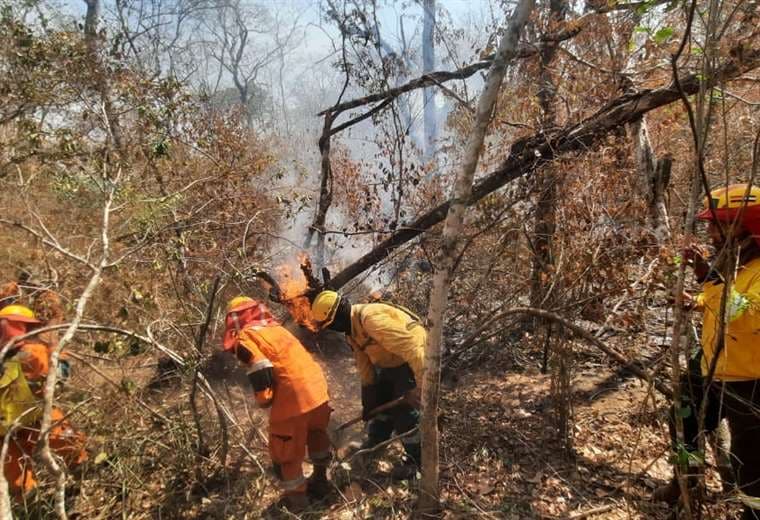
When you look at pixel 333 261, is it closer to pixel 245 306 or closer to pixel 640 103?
pixel 245 306

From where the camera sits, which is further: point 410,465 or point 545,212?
point 545,212

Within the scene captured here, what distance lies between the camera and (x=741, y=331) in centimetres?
220

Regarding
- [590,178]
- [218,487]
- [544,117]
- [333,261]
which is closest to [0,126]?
[333,261]

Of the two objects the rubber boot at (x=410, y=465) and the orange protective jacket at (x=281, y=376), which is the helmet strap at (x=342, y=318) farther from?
the rubber boot at (x=410, y=465)

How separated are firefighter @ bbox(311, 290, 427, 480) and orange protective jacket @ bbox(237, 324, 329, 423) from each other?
400mm

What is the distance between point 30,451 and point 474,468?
3.56m

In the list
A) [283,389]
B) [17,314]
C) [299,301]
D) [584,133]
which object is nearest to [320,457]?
[283,389]

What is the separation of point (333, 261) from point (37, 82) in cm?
573

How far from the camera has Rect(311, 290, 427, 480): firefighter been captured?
136 inches

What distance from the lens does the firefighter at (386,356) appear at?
11.4 ft

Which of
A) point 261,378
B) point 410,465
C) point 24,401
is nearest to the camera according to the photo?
point 24,401

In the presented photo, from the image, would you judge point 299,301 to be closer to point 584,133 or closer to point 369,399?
point 369,399

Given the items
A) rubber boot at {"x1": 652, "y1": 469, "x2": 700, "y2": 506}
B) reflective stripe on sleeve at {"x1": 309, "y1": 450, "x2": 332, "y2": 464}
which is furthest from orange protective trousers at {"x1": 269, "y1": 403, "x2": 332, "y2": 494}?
rubber boot at {"x1": 652, "y1": 469, "x2": 700, "y2": 506}

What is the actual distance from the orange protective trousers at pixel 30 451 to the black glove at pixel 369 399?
2362 mm
